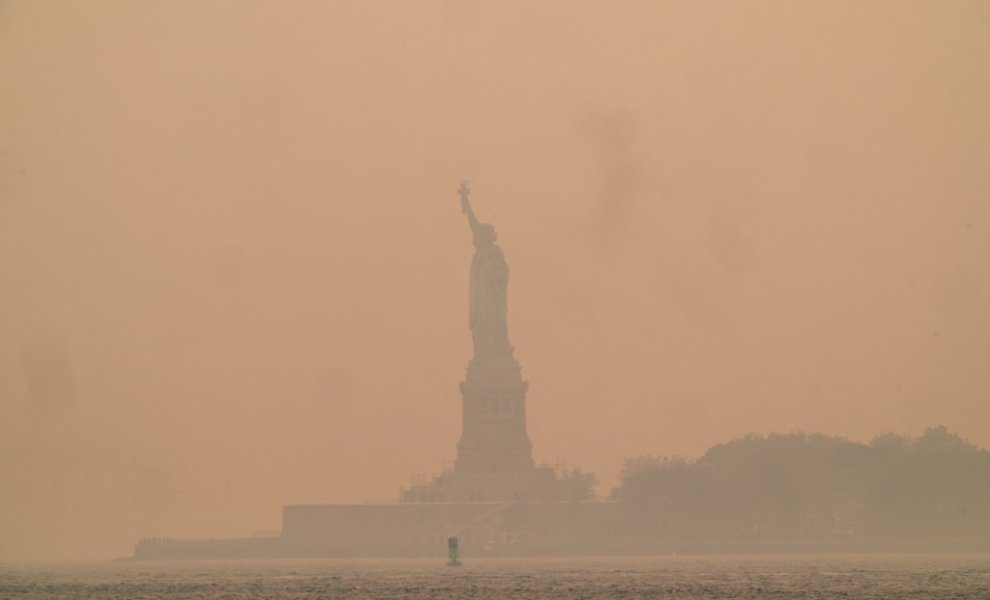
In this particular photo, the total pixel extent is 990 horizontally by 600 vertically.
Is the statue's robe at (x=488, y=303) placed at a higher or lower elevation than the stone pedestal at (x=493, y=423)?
higher

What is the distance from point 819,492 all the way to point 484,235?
30.8m

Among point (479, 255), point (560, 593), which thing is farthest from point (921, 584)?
point (479, 255)

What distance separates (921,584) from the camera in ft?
305

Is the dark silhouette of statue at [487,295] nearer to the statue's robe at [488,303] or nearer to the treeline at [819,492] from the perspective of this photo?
the statue's robe at [488,303]

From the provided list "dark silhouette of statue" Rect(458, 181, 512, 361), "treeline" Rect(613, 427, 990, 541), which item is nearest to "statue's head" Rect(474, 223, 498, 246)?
"dark silhouette of statue" Rect(458, 181, 512, 361)

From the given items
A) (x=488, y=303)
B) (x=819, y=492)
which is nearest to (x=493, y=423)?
(x=488, y=303)

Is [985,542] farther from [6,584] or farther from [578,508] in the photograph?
[6,584]

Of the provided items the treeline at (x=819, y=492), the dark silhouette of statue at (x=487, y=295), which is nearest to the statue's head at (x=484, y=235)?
the dark silhouette of statue at (x=487, y=295)

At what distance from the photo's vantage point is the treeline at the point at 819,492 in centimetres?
16488

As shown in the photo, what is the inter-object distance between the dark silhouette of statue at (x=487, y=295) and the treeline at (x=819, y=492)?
14.9 meters

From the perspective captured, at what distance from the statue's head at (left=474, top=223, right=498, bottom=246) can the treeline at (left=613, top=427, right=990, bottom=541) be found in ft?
67.5

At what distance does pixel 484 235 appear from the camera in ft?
577

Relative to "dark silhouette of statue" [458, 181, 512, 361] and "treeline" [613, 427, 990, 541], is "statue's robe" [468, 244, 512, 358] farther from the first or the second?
"treeline" [613, 427, 990, 541]

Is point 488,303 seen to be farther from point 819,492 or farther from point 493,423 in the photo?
point 819,492
